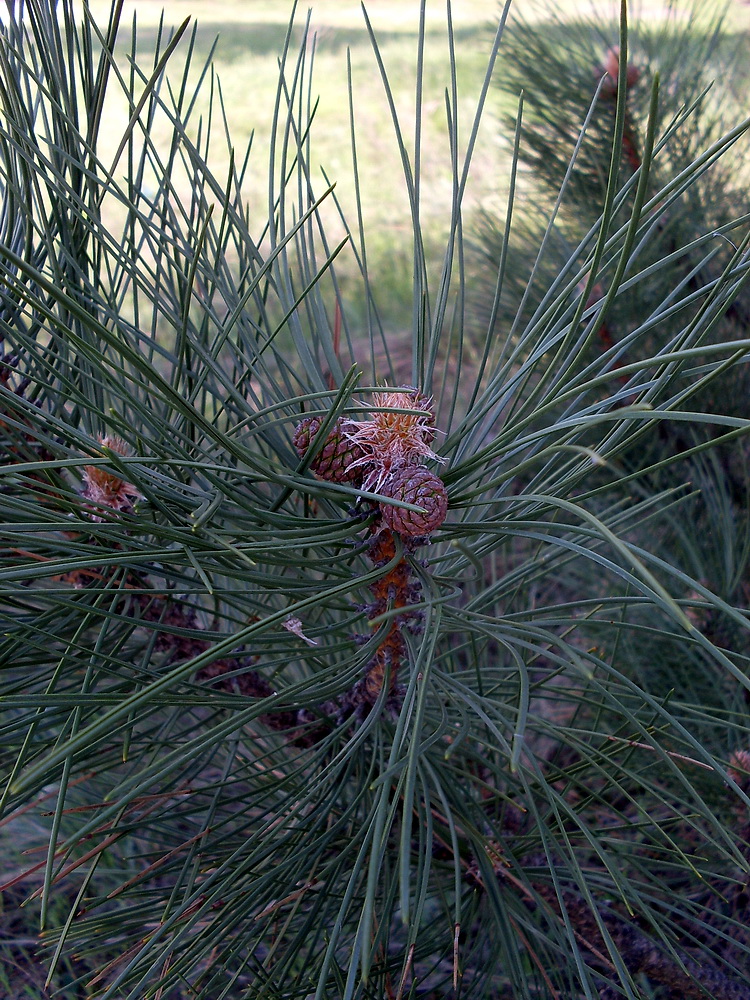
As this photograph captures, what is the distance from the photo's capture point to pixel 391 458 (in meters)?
0.31

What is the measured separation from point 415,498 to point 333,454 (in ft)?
0.15

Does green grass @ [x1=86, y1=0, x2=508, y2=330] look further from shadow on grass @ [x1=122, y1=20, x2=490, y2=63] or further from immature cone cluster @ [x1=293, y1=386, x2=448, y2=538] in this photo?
immature cone cluster @ [x1=293, y1=386, x2=448, y2=538]

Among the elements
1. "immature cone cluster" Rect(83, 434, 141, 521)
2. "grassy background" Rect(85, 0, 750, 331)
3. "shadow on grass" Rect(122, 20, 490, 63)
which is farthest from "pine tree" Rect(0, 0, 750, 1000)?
"shadow on grass" Rect(122, 20, 490, 63)

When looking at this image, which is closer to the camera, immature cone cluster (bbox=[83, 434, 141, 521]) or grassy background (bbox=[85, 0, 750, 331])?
immature cone cluster (bbox=[83, 434, 141, 521])

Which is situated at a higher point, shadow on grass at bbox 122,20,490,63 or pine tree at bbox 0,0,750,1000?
shadow on grass at bbox 122,20,490,63

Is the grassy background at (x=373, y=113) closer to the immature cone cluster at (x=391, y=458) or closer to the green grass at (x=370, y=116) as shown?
the green grass at (x=370, y=116)

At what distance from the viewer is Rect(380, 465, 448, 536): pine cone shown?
291mm

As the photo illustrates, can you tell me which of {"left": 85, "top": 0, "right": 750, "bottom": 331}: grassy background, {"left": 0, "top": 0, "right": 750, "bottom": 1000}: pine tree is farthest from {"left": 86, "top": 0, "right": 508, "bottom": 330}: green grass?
{"left": 0, "top": 0, "right": 750, "bottom": 1000}: pine tree

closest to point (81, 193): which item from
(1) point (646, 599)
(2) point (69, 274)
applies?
(2) point (69, 274)

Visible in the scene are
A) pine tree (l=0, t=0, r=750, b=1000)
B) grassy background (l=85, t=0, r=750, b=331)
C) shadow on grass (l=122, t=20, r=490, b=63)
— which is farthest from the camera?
shadow on grass (l=122, t=20, r=490, b=63)

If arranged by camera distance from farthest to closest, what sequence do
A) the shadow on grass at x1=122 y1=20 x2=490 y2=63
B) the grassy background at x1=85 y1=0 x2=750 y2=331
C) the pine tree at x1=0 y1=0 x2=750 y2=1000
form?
the shadow on grass at x1=122 y1=20 x2=490 y2=63, the grassy background at x1=85 y1=0 x2=750 y2=331, the pine tree at x1=0 y1=0 x2=750 y2=1000

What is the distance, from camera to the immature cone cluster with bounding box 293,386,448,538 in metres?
0.30

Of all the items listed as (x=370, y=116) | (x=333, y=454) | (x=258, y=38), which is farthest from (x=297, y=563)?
(x=258, y=38)

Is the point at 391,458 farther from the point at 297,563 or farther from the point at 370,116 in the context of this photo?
the point at 370,116
